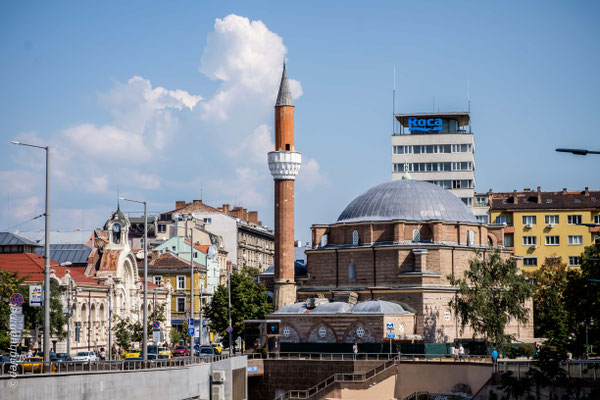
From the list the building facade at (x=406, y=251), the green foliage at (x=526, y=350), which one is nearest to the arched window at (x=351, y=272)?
the building facade at (x=406, y=251)

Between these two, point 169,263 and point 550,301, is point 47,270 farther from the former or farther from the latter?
point 169,263

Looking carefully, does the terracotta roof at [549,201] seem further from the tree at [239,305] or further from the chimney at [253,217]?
the chimney at [253,217]

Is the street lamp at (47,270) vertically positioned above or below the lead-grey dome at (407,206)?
below

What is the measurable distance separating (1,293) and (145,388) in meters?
23.6

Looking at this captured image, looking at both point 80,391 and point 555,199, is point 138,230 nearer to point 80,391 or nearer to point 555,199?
point 555,199

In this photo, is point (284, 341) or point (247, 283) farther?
point (247, 283)

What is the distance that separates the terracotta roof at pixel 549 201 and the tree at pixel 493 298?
4299 centimetres

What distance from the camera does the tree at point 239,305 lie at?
8644cm

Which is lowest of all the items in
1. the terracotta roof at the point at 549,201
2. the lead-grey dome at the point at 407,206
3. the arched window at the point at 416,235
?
the arched window at the point at 416,235

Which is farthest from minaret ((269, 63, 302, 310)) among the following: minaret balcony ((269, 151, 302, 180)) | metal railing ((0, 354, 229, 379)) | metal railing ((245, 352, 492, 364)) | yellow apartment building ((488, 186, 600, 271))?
Result: metal railing ((0, 354, 229, 379))

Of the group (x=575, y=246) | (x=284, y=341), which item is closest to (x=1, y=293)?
(x=284, y=341)

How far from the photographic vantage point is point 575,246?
114m

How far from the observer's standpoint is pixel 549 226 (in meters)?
116

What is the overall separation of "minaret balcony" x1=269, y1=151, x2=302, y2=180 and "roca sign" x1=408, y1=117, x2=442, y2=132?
39.8m
